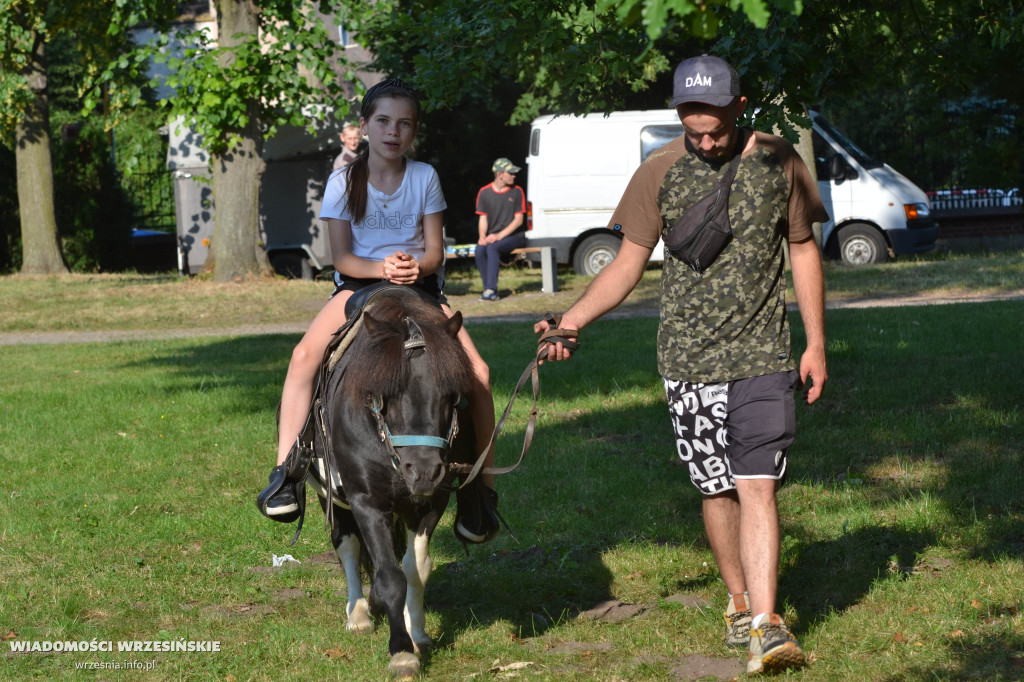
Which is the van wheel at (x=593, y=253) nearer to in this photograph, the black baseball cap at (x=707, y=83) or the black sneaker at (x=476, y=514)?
the black sneaker at (x=476, y=514)

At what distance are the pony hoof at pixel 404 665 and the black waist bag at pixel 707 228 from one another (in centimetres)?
186

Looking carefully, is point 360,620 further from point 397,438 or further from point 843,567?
point 843,567

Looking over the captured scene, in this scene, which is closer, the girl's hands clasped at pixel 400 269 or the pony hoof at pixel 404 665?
the pony hoof at pixel 404 665

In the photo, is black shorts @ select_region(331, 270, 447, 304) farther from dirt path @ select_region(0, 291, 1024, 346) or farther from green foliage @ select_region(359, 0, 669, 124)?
dirt path @ select_region(0, 291, 1024, 346)

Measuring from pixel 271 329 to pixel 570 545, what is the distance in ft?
34.2

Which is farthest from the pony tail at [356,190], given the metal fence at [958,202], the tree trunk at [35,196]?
the metal fence at [958,202]

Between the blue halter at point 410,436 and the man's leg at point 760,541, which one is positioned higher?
the blue halter at point 410,436

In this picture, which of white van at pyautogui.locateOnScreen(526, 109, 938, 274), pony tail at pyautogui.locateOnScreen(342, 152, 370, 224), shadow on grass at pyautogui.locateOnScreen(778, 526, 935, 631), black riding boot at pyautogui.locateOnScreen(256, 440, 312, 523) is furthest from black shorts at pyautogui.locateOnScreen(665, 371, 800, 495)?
white van at pyautogui.locateOnScreen(526, 109, 938, 274)

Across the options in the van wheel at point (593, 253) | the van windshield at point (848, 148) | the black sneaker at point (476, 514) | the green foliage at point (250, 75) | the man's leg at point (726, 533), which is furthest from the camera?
the van wheel at point (593, 253)

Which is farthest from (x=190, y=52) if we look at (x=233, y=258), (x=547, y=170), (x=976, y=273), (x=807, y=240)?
(x=807, y=240)

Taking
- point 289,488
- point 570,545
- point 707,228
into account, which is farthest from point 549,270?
point 707,228

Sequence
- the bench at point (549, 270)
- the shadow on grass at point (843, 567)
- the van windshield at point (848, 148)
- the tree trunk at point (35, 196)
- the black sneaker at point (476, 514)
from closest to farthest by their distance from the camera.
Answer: the black sneaker at point (476, 514) → the shadow on grass at point (843, 567) → the bench at point (549, 270) → the van windshield at point (848, 148) → the tree trunk at point (35, 196)

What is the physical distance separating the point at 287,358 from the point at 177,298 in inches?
260

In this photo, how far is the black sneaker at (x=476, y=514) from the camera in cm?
517
